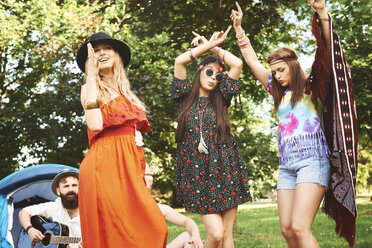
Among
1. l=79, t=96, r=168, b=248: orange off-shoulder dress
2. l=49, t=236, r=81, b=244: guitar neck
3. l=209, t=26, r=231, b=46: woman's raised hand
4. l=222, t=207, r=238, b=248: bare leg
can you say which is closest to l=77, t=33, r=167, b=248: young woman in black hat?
l=79, t=96, r=168, b=248: orange off-shoulder dress

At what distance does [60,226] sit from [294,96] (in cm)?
321

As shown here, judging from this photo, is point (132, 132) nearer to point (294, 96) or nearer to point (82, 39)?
point (294, 96)

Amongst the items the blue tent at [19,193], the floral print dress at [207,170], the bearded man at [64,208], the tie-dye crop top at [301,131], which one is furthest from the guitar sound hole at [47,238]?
the tie-dye crop top at [301,131]

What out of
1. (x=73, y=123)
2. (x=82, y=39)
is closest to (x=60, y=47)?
(x=82, y=39)

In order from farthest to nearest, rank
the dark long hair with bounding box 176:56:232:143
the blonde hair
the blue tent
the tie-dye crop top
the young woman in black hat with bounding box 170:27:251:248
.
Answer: the blue tent → the dark long hair with bounding box 176:56:232:143 → the young woman in black hat with bounding box 170:27:251:248 → the tie-dye crop top → the blonde hair

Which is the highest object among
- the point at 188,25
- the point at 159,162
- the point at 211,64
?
the point at 188,25

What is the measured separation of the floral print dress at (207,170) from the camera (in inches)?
149

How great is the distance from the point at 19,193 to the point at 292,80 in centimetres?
455

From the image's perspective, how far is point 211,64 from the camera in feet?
13.6

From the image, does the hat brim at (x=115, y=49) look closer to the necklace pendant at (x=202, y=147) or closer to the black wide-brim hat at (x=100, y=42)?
the black wide-brim hat at (x=100, y=42)

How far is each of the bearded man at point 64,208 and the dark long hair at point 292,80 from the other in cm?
285

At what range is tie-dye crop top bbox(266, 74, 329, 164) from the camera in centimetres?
349

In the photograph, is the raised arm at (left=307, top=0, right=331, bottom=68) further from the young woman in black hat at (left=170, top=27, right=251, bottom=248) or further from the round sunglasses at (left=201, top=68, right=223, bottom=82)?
the round sunglasses at (left=201, top=68, right=223, bottom=82)

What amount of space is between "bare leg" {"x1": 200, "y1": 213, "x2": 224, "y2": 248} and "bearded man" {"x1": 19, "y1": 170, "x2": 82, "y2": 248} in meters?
2.06
